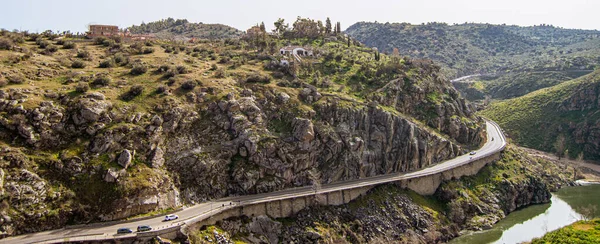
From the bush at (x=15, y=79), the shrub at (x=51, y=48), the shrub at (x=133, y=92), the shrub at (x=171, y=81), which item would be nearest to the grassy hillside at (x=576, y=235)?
the shrub at (x=171, y=81)

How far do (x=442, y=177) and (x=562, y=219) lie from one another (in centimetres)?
2221

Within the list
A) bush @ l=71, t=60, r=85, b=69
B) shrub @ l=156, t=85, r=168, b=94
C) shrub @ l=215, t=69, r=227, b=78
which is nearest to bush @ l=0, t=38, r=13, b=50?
bush @ l=71, t=60, r=85, b=69

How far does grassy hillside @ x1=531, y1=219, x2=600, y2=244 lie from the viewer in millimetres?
49344

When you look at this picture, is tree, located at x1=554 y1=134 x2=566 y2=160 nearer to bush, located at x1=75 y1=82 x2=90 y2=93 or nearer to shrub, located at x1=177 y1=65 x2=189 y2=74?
shrub, located at x1=177 y1=65 x2=189 y2=74

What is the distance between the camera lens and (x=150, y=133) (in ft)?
202

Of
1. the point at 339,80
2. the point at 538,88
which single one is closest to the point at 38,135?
the point at 339,80

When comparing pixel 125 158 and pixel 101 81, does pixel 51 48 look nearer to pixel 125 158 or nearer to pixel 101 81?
pixel 101 81

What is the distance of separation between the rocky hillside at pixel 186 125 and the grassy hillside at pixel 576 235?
28.8 meters

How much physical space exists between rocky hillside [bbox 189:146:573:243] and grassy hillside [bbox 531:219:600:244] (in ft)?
57.3

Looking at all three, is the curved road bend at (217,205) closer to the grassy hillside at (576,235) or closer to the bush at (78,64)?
the grassy hillside at (576,235)

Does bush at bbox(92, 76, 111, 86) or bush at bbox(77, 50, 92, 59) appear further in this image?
bush at bbox(77, 50, 92, 59)

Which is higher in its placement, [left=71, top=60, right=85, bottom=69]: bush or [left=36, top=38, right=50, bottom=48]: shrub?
[left=36, top=38, right=50, bottom=48]: shrub

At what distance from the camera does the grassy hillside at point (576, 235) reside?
49.3m

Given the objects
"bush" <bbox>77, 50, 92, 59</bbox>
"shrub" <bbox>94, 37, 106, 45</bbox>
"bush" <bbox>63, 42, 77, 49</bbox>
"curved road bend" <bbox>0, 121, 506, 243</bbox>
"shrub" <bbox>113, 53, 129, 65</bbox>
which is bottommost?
"curved road bend" <bbox>0, 121, 506, 243</bbox>
